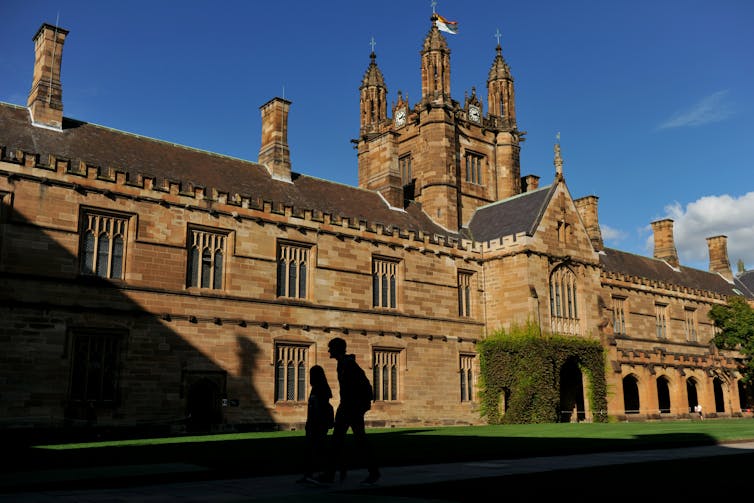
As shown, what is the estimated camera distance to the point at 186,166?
90.2 ft

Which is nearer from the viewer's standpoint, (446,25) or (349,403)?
(349,403)

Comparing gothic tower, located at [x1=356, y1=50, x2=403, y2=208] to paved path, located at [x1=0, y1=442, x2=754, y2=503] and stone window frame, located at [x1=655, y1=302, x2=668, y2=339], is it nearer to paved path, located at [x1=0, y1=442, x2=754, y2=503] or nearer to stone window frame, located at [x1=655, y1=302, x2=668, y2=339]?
stone window frame, located at [x1=655, y1=302, x2=668, y2=339]

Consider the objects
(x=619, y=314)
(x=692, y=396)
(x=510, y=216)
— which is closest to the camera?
(x=510, y=216)

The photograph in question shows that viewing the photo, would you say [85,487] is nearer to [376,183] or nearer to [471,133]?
[376,183]

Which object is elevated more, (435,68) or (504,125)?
(435,68)

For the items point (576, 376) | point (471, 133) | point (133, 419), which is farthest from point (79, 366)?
point (471, 133)

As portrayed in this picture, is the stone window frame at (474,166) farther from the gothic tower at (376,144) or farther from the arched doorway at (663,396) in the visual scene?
the arched doorway at (663,396)

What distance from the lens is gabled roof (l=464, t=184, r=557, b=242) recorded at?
108 ft

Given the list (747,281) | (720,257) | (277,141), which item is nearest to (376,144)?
(277,141)

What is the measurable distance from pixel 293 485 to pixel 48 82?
2124 cm

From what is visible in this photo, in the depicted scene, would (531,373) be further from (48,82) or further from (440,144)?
(48,82)

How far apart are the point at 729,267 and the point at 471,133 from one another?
93.5ft

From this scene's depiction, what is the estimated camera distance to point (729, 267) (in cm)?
5553

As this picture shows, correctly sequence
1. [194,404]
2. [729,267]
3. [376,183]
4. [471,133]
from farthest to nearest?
[729,267] → [471,133] → [376,183] → [194,404]
